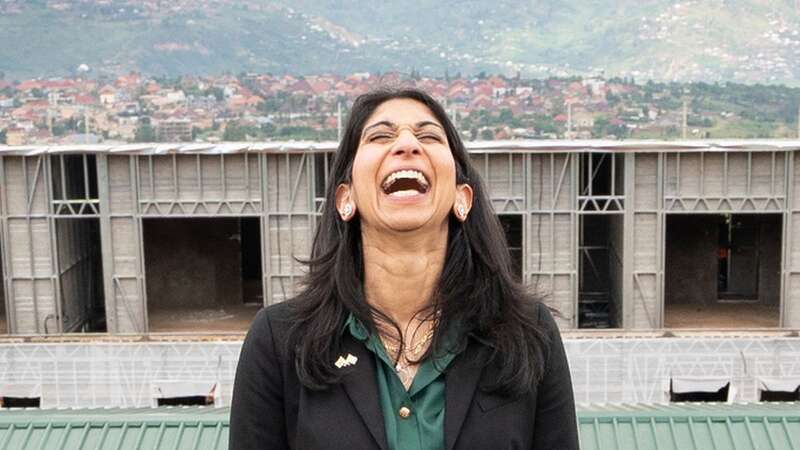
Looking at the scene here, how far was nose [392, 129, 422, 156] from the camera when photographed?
12.3 ft

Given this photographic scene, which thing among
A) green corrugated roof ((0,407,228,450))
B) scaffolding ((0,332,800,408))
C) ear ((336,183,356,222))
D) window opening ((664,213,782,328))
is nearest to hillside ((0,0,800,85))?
window opening ((664,213,782,328))

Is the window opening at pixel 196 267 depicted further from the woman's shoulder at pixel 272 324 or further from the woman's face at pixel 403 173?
the woman's face at pixel 403 173

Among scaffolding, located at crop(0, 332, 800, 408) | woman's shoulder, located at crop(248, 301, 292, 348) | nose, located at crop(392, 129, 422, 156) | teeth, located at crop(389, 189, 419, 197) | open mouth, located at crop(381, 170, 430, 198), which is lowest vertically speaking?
scaffolding, located at crop(0, 332, 800, 408)

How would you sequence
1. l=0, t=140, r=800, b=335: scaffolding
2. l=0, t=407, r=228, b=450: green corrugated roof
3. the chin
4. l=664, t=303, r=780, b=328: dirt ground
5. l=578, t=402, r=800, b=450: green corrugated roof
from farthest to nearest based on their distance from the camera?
l=664, t=303, r=780, b=328: dirt ground
l=0, t=140, r=800, b=335: scaffolding
l=0, t=407, r=228, b=450: green corrugated roof
l=578, t=402, r=800, b=450: green corrugated roof
the chin

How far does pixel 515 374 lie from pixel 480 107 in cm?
8166

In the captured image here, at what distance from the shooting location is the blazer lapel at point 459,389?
11.9ft

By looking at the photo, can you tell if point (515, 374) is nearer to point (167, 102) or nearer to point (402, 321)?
point (402, 321)

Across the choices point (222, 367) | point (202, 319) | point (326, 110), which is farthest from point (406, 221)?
point (326, 110)

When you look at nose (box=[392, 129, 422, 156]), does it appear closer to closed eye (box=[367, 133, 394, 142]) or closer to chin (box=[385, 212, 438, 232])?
closed eye (box=[367, 133, 394, 142])

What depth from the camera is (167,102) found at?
98.9 metres

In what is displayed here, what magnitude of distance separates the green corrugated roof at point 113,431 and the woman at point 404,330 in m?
4.32

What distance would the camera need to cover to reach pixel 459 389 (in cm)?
371

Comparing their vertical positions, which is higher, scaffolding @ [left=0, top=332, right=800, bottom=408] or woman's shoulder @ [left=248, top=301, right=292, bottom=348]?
woman's shoulder @ [left=248, top=301, right=292, bottom=348]

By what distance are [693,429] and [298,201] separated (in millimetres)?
22664
